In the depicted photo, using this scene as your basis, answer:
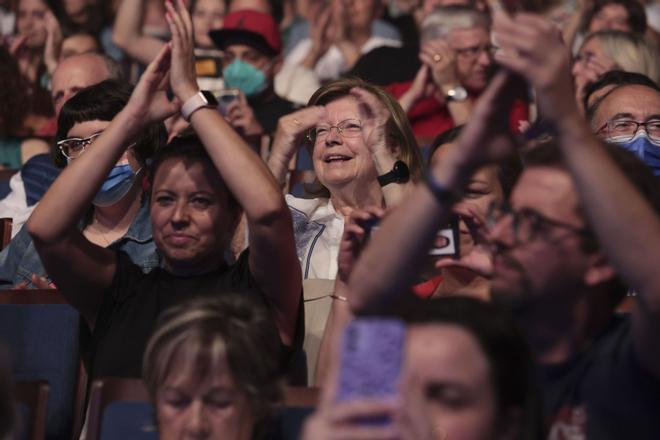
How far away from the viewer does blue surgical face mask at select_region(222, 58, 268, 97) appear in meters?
5.34

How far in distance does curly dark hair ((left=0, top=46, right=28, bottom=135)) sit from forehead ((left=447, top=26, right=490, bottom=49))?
6.19 ft

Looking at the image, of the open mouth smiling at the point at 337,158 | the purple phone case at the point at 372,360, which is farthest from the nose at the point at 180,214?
the purple phone case at the point at 372,360

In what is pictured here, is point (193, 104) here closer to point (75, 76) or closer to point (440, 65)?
point (75, 76)

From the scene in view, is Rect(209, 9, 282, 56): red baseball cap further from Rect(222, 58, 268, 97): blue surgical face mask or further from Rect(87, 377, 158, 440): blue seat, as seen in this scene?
Rect(87, 377, 158, 440): blue seat

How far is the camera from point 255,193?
9.05 ft

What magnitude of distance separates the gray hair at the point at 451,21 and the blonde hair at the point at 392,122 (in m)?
1.51

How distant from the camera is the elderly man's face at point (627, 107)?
361 centimetres

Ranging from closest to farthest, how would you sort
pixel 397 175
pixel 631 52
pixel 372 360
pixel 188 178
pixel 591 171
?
1. pixel 372 360
2. pixel 591 171
3. pixel 188 178
4. pixel 397 175
5. pixel 631 52


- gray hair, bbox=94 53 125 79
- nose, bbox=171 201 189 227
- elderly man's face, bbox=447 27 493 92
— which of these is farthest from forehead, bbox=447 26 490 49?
nose, bbox=171 201 189 227

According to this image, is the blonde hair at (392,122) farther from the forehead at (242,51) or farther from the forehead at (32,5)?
the forehead at (32,5)

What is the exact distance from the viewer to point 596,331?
84.0 inches

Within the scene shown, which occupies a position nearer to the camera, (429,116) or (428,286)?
(428,286)

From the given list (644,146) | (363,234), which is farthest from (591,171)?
(644,146)

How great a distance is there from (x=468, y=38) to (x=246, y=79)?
1005 millimetres
